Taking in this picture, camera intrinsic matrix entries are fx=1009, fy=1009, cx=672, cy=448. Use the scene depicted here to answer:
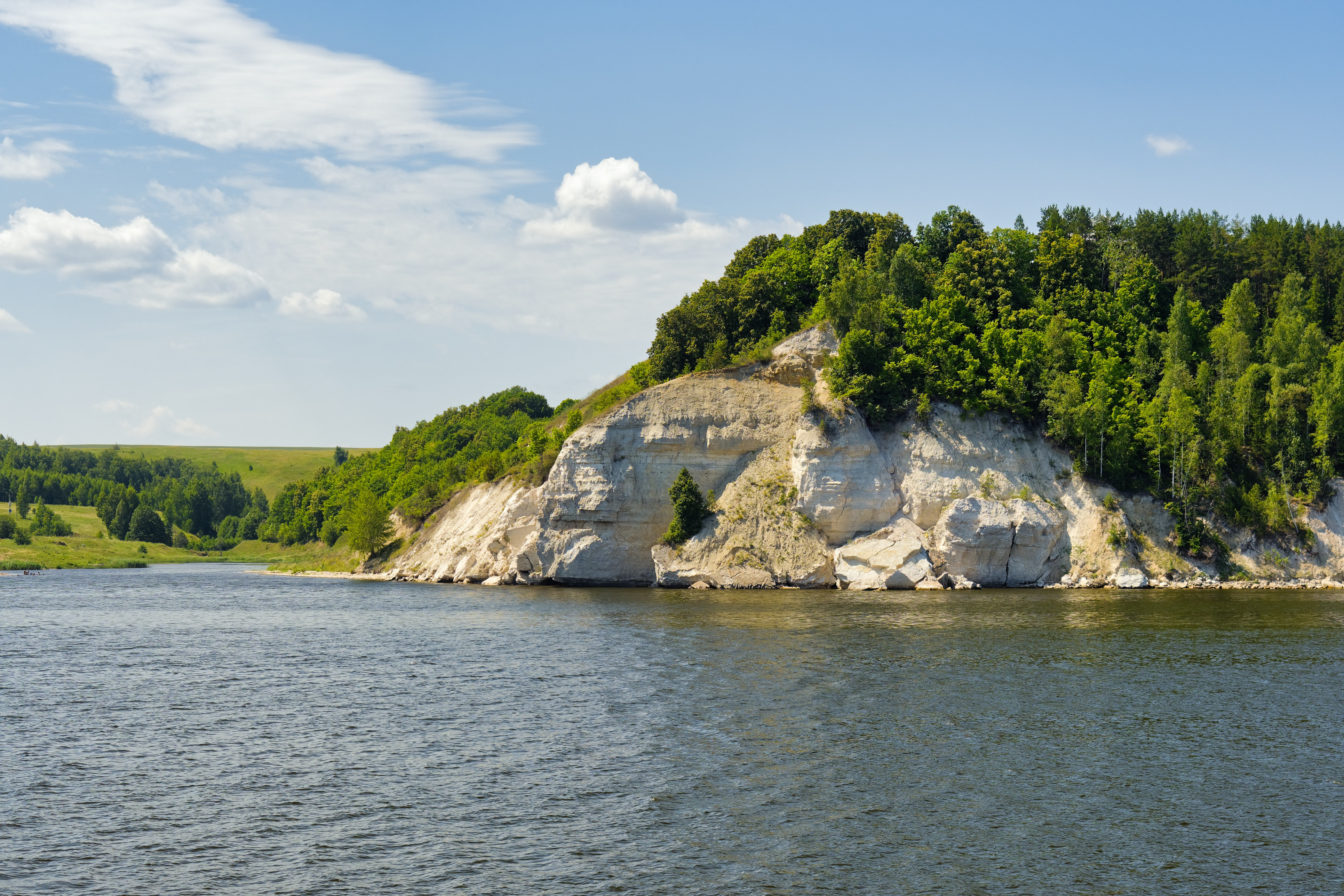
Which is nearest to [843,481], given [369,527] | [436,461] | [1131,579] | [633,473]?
[633,473]

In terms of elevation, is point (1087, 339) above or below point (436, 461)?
above

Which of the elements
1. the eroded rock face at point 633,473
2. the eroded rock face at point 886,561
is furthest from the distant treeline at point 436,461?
the eroded rock face at point 886,561

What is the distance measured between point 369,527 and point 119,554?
8290cm

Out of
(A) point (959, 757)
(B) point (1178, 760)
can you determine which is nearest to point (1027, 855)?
(A) point (959, 757)

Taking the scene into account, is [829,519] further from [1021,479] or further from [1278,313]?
[1278,313]

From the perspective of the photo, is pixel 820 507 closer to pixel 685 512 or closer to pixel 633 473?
pixel 685 512

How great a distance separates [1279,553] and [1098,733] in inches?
2406

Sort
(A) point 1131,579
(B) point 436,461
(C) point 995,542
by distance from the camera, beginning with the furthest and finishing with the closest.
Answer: (B) point 436,461
(C) point 995,542
(A) point 1131,579

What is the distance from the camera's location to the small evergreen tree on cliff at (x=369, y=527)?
115250 mm

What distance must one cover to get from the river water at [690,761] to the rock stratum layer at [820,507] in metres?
25.5

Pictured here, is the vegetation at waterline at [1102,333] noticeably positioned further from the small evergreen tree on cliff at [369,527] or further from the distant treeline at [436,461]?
the small evergreen tree on cliff at [369,527]

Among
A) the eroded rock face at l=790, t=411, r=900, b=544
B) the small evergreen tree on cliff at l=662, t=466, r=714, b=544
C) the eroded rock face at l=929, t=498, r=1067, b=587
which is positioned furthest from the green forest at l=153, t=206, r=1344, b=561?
the small evergreen tree on cliff at l=662, t=466, r=714, b=544

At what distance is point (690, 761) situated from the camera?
89.7ft

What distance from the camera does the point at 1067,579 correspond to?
258 feet
